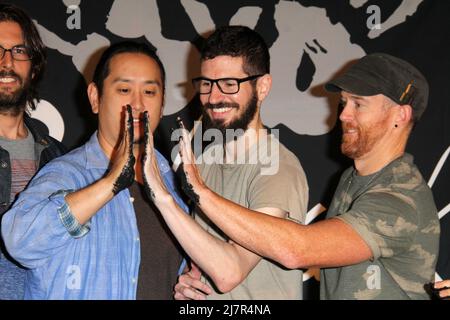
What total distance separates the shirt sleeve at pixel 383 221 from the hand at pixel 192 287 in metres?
0.59

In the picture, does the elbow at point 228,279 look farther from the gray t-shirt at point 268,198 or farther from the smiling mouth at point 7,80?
the smiling mouth at point 7,80

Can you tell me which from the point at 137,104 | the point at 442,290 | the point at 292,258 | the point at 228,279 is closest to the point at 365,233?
the point at 292,258

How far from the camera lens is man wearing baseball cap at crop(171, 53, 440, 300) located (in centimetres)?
219

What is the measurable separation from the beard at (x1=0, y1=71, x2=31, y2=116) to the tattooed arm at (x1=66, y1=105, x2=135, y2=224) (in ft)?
2.83

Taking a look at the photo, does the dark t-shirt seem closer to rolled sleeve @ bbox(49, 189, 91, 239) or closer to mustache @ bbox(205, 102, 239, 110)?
rolled sleeve @ bbox(49, 189, 91, 239)

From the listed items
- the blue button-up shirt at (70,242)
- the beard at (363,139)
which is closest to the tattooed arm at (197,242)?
the blue button-up shirt at (70,242)

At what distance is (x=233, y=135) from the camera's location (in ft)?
8.36

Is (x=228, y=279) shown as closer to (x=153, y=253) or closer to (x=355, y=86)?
(x=153, y=253)

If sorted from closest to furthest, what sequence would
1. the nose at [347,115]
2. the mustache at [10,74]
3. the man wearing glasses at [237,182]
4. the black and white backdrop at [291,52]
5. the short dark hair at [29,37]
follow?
the man wearing glasses at [237,182] → the nose at [347,115] → the mustache at [10,74] → the short dark hair at [29,37] → the black and white backdrop at [291,52]

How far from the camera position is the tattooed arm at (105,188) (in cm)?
208

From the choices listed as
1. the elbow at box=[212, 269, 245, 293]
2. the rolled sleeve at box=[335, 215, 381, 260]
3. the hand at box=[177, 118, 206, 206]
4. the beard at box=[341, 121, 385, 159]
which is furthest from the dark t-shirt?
the beard at box=[341, 121, 385, 159]

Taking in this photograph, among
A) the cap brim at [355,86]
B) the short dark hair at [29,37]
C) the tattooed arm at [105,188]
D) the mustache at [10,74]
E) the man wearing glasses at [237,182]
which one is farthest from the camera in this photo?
the short dark hair at [29,37]

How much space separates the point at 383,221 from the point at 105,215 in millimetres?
1038

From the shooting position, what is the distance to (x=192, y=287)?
2.37 meters
